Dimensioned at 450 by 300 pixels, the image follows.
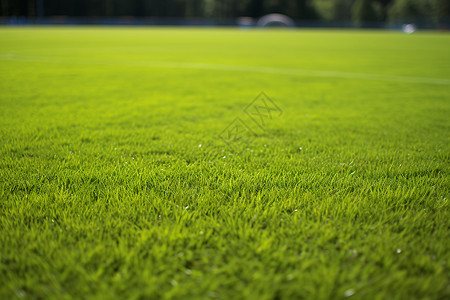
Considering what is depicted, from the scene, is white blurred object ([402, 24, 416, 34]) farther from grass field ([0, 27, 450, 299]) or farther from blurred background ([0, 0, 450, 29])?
grass field ([0, 27, 450, 299])

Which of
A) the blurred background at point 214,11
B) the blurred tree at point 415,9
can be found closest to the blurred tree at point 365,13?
the blurred background at point 214,11

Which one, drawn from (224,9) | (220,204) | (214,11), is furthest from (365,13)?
(220,204)

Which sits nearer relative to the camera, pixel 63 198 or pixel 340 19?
pixel 63 198

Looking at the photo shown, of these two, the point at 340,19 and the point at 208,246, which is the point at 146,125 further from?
the point at 340,19

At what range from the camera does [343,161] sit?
2.99 metres

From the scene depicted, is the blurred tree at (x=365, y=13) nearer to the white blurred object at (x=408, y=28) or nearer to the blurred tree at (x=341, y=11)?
the blurred tree at (x=341, y=11)

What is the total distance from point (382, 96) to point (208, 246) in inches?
215

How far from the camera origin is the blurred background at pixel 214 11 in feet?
210

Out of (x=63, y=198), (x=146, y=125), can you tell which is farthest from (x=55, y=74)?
(x=63, y=198)

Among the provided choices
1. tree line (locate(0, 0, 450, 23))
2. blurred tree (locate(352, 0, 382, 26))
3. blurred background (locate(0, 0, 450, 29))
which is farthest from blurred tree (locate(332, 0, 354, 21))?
blurred tree (locate(352, 0, 382, 26))

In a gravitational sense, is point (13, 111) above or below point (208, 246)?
above

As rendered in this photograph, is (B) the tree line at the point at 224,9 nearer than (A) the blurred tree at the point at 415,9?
Yes

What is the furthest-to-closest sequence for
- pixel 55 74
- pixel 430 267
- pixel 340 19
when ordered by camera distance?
pixel 340 19 → pixel 55 74 → pixel 430 267

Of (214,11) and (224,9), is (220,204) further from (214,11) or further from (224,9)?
(214,11)
